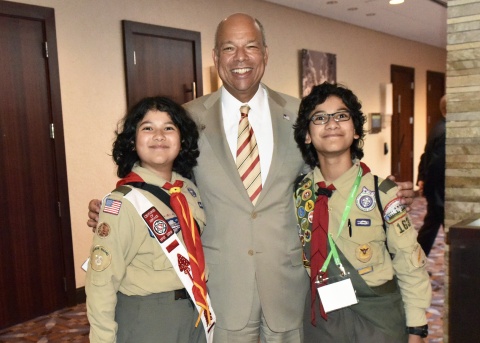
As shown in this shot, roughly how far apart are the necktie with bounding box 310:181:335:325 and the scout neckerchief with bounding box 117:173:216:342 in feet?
1.20

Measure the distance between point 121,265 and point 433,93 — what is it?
961 centimetres

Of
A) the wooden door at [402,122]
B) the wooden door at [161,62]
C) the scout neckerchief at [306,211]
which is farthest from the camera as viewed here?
the wooden door at [402,122]

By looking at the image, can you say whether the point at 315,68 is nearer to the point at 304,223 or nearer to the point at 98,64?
the point at 98,64

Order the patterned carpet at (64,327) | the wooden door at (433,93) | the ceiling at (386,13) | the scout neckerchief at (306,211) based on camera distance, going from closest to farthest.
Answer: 1. the scout neckerchief at (306,211)
2. the patterned carpet at (64,327)
3. the ceiling at (386,13)
4. the wooden door at (433,93)

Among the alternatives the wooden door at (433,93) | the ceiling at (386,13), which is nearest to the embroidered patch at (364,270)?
the ceiling at (386,13)

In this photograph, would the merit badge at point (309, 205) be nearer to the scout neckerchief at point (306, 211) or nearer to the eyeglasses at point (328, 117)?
the scout neckerchief at point (306, 211)

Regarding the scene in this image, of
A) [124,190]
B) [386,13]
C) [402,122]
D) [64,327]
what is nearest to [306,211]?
[124,190]

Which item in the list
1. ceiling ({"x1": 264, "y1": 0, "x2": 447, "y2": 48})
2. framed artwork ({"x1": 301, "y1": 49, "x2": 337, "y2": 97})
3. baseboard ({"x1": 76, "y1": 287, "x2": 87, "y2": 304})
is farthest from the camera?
framed artwork ({"x1": 301, "y1": 49, "x2": 337, "y2": 97})

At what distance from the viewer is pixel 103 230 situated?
4.64 ft

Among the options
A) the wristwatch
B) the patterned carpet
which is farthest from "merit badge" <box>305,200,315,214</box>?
the patterned carpet

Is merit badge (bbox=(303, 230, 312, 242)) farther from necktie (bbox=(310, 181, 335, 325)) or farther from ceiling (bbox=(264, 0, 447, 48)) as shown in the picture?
ceiling (bbox=(264, 0, 447, 48))

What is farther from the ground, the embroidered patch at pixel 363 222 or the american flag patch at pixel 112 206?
the american flag patch at pixel 112 206

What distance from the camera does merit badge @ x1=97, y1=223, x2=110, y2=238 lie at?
1408mm

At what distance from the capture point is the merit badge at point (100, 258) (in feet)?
4.55
